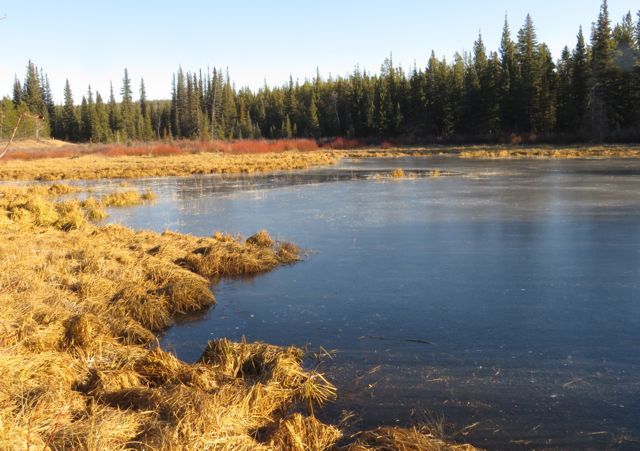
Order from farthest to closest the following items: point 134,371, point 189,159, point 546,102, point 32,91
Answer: point 32,91 → point 546,102 → point 189,159 → point 134,371

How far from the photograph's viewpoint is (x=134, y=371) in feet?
18.5

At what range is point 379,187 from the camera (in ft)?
78.4

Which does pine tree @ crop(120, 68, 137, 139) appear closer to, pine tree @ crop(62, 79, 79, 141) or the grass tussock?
pine tree @ crop(62, 79, 79, 141)

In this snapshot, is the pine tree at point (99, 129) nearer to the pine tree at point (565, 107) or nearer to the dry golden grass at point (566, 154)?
the dry golden grass at point (566, 154)

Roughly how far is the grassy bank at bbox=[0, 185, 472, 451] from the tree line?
39535mm

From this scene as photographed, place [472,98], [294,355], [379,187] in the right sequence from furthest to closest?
[472,98] → [379,187] → [294,355]

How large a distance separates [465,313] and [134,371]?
13.8 feet

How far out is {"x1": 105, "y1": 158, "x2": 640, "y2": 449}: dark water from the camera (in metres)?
4.92

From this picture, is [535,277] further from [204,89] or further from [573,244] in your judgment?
[204,89]

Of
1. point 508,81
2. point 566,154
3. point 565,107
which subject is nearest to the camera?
point 566,154

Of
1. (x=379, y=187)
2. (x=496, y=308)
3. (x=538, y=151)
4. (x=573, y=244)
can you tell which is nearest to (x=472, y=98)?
(x=538, y=151)

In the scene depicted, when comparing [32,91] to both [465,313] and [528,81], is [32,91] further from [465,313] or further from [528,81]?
[465,313]

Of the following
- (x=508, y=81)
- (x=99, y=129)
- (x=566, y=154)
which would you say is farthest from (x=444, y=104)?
(x=99, y=129)

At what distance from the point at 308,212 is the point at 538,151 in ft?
117
